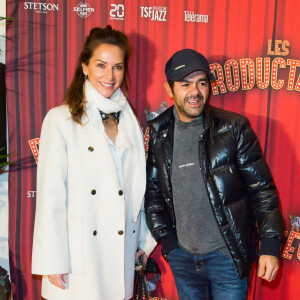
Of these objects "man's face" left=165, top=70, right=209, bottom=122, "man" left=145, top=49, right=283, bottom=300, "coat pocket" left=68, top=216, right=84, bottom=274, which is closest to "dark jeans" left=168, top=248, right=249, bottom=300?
"man" left=145, top=49, right=283, bottom=300

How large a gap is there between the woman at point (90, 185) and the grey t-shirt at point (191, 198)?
251 mm

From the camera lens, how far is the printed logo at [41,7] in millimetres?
2543

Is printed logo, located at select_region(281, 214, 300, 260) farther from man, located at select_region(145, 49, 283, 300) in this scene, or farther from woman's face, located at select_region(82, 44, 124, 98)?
woman's face, located at select_region(82, 44, 124, 98)

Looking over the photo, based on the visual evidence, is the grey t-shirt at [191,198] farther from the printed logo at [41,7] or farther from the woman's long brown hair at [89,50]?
the printed logo at [41,7]

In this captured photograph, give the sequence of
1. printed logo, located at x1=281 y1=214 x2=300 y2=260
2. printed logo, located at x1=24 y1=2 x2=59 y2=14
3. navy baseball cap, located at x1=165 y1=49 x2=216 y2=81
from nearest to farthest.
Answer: navy baseball cap, located at x1=165 y1=49 x2=216 y2=81
printed logo, located at x1=24 y1=2 x2=59 y2=14
printed logo, located at x1=281 y1=214 x2=300 y2=260

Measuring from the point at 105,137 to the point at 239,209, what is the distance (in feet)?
2.77

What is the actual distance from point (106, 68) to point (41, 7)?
3.05ft

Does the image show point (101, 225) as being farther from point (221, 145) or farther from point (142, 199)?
point (221, 145)

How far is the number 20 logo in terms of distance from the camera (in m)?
2.57

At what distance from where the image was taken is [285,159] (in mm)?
2660

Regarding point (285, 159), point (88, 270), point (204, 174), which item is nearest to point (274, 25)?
point (285, 159)

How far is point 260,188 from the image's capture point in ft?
6.22

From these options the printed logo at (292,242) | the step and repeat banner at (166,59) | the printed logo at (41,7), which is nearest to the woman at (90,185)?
the step and repeat banner at (166,59)

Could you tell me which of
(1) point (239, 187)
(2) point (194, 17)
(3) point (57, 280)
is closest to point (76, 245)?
(3) point (57, 280)
